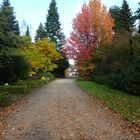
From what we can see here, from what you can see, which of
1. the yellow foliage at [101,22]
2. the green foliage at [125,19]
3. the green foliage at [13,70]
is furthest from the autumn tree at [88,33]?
the green foliage at [13,70]

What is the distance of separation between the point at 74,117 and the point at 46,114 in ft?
4.60

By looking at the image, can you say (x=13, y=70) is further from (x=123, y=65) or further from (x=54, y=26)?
(x=54, y=26)

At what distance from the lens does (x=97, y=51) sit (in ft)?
154

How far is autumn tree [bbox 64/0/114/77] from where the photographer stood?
155ft

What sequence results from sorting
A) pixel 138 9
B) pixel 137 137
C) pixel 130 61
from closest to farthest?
pixel 137 137, pixel 130 61, pixel 138 9

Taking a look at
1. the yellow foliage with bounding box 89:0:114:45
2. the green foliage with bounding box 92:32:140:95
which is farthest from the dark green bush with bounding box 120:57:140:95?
the yellow foliage with bounding box 89:0:114:45

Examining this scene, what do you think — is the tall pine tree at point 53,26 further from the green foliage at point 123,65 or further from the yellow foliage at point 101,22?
the green foliage at point 123,65

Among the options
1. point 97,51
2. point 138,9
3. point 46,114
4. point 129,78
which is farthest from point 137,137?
point 97,51

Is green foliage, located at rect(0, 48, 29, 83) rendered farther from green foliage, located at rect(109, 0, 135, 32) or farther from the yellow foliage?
green foliage, located at rect(109, 0, 135, 32)

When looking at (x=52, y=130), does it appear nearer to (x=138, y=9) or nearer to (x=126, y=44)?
(x=126, y=44)

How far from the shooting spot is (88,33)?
158 ft

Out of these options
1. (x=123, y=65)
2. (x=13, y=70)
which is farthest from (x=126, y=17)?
(x=13, y=70)

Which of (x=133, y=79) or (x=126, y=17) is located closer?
(x=133, y=79)

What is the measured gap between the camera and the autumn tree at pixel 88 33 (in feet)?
155
